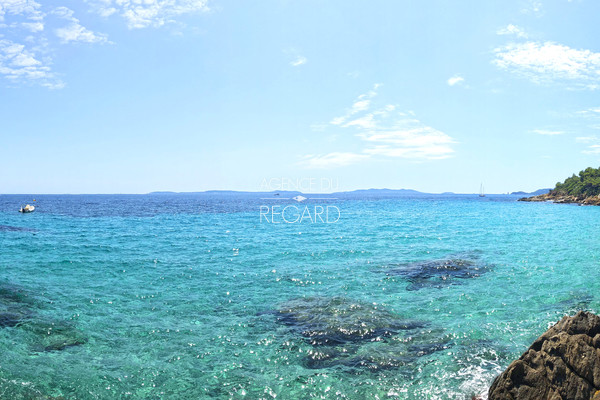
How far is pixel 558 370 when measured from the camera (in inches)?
327

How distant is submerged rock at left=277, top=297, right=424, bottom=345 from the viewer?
509 inches

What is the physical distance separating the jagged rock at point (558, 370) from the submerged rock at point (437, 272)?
1057 cm

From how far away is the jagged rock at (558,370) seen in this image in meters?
8.09

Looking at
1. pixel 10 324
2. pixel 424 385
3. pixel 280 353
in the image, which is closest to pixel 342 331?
pixel 280 353

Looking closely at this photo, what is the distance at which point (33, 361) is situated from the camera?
1093 centimetres

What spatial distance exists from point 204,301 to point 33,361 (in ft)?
23.7

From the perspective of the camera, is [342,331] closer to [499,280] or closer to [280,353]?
[280,353]

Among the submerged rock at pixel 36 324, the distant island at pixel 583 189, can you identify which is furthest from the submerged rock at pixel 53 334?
the distant island at pixel 583 189

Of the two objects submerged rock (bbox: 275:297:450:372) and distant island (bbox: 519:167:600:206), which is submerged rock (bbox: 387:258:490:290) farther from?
distant island (bbox: 519:167:600:206)

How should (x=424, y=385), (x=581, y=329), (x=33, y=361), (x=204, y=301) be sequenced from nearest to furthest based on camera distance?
(x=581, y=329) → (x=424, y=385) → (x=33, y=361) → (x=204, y=301)

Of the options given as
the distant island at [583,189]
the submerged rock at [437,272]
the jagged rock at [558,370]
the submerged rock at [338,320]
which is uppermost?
the distant island at [583,189]

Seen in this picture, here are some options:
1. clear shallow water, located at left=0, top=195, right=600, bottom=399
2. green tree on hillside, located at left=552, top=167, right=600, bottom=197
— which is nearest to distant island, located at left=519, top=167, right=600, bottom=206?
green tree on hillside, located at left=552, top=167, right=600, bottom=197

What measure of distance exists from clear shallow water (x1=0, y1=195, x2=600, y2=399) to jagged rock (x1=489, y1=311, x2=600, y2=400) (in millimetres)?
1366

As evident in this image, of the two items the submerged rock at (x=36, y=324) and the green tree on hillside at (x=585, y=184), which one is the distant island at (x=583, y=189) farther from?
the submerged rock at (x=36, y=324)
